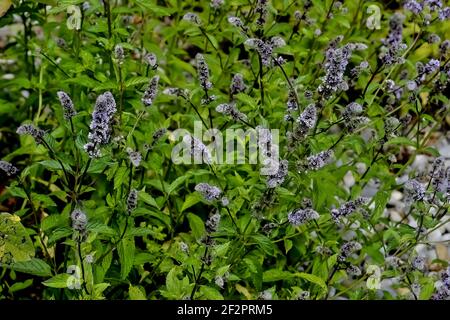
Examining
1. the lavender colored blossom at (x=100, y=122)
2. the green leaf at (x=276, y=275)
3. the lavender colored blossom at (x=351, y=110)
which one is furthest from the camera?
the green leaf at (x=276, y=275)

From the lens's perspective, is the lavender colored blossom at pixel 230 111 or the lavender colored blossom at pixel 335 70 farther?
the lavender colored blossom at pixel 230 111

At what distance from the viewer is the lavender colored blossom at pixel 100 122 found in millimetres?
2193

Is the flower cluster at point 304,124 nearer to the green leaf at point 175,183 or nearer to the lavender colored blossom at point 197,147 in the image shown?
the lavender colored blossom at point 197,147

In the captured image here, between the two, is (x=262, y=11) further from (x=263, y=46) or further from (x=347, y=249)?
(x=347, y=249)

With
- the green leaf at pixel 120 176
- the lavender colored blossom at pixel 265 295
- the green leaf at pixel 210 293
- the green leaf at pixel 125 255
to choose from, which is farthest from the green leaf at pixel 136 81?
the lavender colored blossom at pixel 265 295

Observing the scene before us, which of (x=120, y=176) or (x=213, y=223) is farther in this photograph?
(x=120, y=176)

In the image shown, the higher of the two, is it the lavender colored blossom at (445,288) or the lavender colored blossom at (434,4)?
the lavender colored blossom at (434,4)

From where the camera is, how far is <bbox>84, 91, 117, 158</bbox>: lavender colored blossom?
7.20ft

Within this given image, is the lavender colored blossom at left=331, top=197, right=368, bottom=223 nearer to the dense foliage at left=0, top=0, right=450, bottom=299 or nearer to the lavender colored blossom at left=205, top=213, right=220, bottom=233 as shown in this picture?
the dense foliage at left=0, top=0, right=450, bottom=299

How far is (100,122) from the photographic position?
2.23 metres

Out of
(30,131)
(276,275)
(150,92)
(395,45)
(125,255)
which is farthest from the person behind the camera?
(276,275)

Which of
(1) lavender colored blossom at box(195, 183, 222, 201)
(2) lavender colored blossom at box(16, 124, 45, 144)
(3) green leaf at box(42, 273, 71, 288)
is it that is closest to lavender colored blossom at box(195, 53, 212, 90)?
(1) lavender colored blossom at box(195, 183, 222, 201)

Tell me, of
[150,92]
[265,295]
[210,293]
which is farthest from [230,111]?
[265,295]
